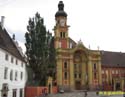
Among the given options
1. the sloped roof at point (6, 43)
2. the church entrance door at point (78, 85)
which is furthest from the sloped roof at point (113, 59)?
the sloped roof at point (6, 43)

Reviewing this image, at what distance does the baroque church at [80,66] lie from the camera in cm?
6744

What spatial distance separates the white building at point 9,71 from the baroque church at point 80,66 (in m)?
27.7

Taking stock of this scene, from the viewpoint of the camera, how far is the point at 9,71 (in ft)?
105

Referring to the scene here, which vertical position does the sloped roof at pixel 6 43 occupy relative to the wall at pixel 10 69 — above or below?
above

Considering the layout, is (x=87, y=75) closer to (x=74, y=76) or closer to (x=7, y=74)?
(x=74, y=76)

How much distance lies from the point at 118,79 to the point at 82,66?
42.5ft

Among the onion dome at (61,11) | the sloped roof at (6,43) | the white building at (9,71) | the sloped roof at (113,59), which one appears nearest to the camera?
the white building at (9,71)

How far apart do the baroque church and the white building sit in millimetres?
27721

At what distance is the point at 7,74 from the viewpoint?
30953 mm

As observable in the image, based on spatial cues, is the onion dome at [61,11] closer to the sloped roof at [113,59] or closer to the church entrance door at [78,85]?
the sloped roof at [113,59]

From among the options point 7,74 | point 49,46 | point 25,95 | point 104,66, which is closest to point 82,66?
point 104,66

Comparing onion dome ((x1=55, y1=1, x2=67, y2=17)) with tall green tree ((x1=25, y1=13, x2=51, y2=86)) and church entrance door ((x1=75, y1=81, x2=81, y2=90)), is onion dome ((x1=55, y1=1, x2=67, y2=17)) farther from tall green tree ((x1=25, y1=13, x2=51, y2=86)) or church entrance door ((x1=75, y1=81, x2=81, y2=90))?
tall green tree ((x1=25, y1=13, x2=51, y2=86))

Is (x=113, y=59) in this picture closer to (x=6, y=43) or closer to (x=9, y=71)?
(x=6, y=43)

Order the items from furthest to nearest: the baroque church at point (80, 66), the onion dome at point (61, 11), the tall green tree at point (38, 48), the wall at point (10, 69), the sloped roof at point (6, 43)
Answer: the onion dome at point (61, 11), the baroque church at point (80, 66), the tall green tree at point (38, 48), the sloped roof at point (6, 43), the wall at point (10, 69)
